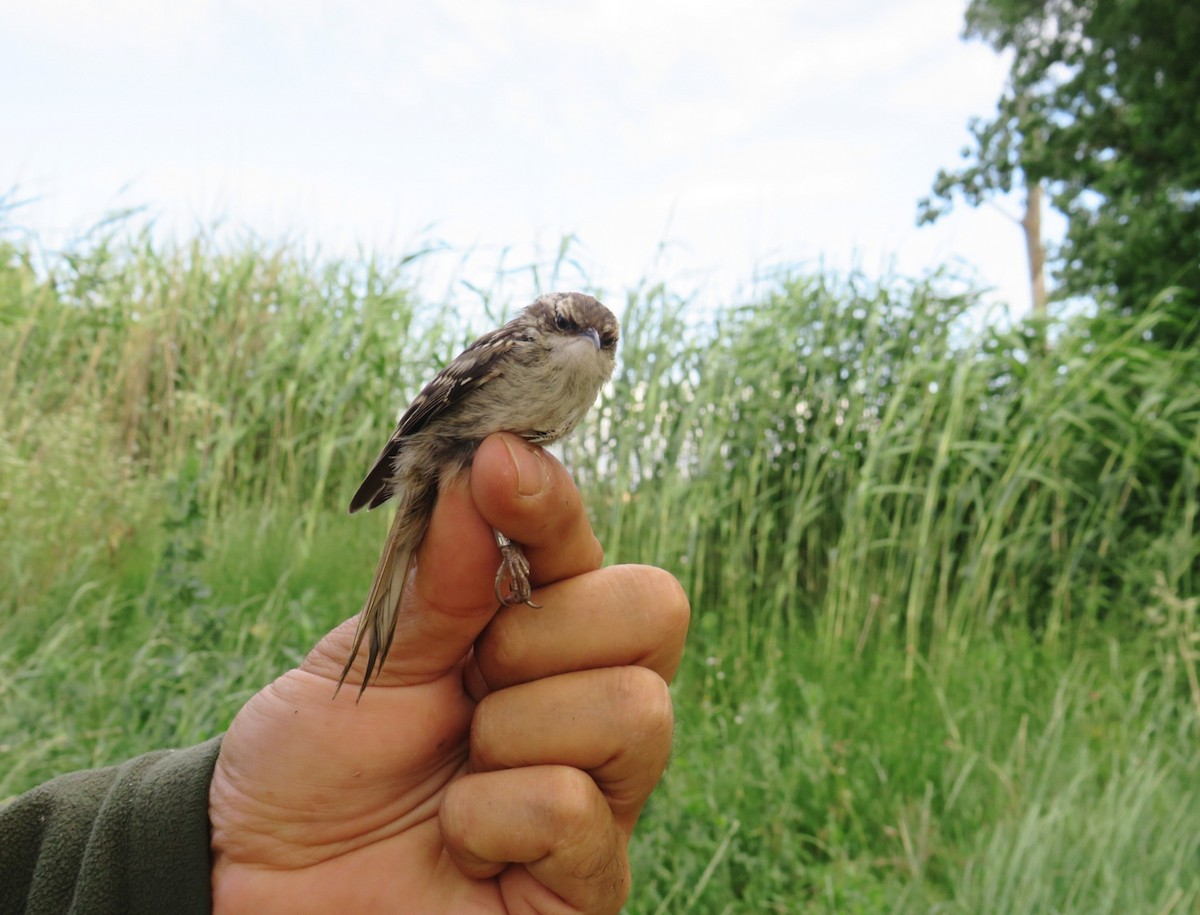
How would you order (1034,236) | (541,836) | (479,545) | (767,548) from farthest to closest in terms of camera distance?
(1034,236) → (767,548) → (479,545) → (541,836)

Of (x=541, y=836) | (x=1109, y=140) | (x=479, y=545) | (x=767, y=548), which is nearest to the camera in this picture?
(x=541, y=836)

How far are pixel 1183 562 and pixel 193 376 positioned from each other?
6.63 metres

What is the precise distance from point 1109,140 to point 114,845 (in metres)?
11.4

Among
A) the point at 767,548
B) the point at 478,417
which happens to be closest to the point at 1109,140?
the point at 767,548

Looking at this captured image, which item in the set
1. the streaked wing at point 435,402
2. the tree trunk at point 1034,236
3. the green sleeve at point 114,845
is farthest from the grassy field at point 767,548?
the tree trunk at point 1034,236

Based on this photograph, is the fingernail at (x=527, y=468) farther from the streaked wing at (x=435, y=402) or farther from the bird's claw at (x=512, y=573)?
the streaked wing at (x=435, y=402)

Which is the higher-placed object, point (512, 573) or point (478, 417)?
point (478, 417)

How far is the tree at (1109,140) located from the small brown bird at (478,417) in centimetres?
754

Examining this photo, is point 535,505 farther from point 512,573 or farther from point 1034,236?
point 1034,236

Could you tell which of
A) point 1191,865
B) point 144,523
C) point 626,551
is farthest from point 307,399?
point 1191,865

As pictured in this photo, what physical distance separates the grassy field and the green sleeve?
1320mm

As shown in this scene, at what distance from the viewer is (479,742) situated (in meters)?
1.99

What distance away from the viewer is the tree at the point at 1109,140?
926cm

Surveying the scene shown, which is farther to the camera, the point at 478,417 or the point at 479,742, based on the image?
the point at 478,417
